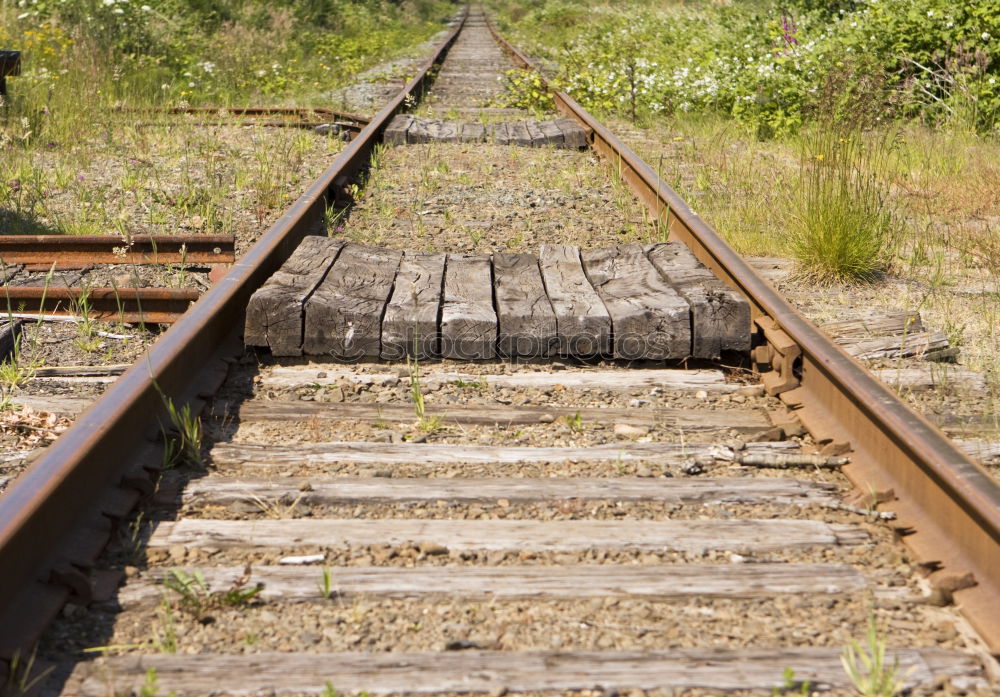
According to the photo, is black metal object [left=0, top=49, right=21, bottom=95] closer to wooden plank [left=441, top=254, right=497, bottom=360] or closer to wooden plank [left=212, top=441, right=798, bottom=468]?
wooden plank [left=441, top=254, right=497, bottom=360]

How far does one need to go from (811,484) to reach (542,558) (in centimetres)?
76

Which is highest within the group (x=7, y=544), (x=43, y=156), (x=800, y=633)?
(x=43, y=156)

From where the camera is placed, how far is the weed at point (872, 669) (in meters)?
1.80

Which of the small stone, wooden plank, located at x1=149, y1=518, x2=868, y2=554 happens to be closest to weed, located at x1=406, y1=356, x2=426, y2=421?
wooden plank, located at x1=149, y1=518, x2=868, y2=554

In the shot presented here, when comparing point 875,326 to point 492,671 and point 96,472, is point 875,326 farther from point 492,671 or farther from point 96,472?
point 96,472

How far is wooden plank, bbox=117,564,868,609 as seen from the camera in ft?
6.98

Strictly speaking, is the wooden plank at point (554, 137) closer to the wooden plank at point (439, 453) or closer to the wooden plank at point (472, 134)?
the wooden plank at point (472, 134)

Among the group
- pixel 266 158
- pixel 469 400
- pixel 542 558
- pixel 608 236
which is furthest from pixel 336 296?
pixel 266 158

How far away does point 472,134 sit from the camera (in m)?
8.64

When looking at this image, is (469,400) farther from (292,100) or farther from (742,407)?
(292,100)

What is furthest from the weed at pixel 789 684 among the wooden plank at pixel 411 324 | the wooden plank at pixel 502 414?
the wooden plank at pixel 411 324

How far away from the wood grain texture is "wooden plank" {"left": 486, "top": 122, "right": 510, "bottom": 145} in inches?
238

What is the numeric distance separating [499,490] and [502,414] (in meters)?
0.55

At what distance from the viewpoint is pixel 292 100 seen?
1076 cm
